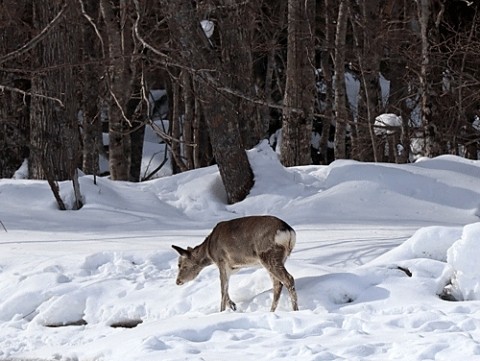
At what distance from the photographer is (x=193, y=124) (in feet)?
87.0

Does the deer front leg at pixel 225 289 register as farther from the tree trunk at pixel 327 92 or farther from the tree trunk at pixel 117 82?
the tree trunk at pixel 327 92

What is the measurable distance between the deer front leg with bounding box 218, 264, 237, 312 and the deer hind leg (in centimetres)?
46

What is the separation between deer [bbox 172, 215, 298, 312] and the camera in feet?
32.2

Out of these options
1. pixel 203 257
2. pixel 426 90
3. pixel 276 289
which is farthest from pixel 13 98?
pixel 276 289

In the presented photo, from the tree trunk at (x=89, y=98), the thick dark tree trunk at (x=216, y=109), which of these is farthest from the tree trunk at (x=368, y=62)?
the thick dark tree trunk at (x=216, y=109)

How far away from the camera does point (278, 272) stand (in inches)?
383

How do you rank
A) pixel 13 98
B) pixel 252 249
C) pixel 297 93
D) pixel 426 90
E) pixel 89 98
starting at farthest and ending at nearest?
pixel 89 98 → pixel 13 98 → pixel 426 90 → pixel 297 93 → pixel 252 249

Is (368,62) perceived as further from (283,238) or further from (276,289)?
Answer: (276,289)

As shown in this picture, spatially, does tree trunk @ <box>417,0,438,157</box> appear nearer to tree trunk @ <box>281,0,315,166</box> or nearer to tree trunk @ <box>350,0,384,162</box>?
tree trunk @ <box>281,0,315,166</box>

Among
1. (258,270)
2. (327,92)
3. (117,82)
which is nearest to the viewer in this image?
(258,270)

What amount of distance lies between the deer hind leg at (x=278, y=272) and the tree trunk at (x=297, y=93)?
8.20 meters

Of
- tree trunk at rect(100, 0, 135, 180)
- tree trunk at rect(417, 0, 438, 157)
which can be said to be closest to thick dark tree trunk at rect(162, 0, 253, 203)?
tree trunk at rect(100, 0, 135, 180)

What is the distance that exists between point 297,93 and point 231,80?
1519 mm

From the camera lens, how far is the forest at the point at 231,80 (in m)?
15.9
